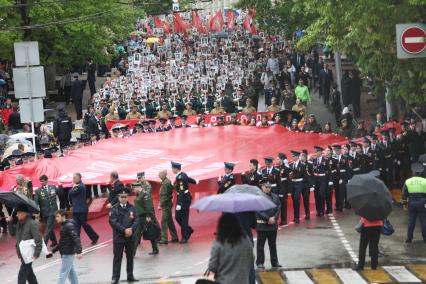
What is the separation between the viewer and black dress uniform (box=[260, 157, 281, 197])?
931 inches

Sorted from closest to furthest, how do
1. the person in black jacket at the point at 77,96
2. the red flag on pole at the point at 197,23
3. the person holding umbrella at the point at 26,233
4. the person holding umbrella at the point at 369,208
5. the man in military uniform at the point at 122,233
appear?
the person holding umbrella at the point at 26,233, the man in military uniform at the point at 122,233, the person holding umbrella at the point at 369,208, the person in black jacket at the point at 77,96, the red flag on pole at the point at 197,23

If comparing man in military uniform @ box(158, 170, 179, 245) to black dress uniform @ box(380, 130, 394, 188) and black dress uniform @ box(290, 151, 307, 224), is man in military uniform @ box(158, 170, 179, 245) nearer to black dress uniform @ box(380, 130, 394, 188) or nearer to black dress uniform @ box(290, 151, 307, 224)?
black dress uniform @ box(290, 151, 307, 224)

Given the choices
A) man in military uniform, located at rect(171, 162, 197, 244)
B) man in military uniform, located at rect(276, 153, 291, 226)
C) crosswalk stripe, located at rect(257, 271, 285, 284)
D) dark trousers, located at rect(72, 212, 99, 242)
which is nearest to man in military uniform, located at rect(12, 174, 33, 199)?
dark trousers, located at rect(72, 212, 99, 242)

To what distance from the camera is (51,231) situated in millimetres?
22422

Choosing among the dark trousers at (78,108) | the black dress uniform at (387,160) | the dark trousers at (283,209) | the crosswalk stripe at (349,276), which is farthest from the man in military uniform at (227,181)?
the dark trousers at (78,108)

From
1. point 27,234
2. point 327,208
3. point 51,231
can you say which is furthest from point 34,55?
point 27,234

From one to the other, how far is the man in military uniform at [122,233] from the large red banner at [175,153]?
5.67 m

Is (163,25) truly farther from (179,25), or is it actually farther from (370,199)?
(370,199)

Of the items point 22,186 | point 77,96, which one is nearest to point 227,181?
point 22,186

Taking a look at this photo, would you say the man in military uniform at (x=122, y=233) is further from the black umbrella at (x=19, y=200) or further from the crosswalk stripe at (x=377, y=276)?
the crosswalk stripe at (x=377, y=276)

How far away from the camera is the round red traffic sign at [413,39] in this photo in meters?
24.3

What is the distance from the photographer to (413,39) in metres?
24.3

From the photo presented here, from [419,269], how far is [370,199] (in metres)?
1.57

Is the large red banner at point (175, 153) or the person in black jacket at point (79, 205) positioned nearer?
the person in black jacket at point (79, 205)
